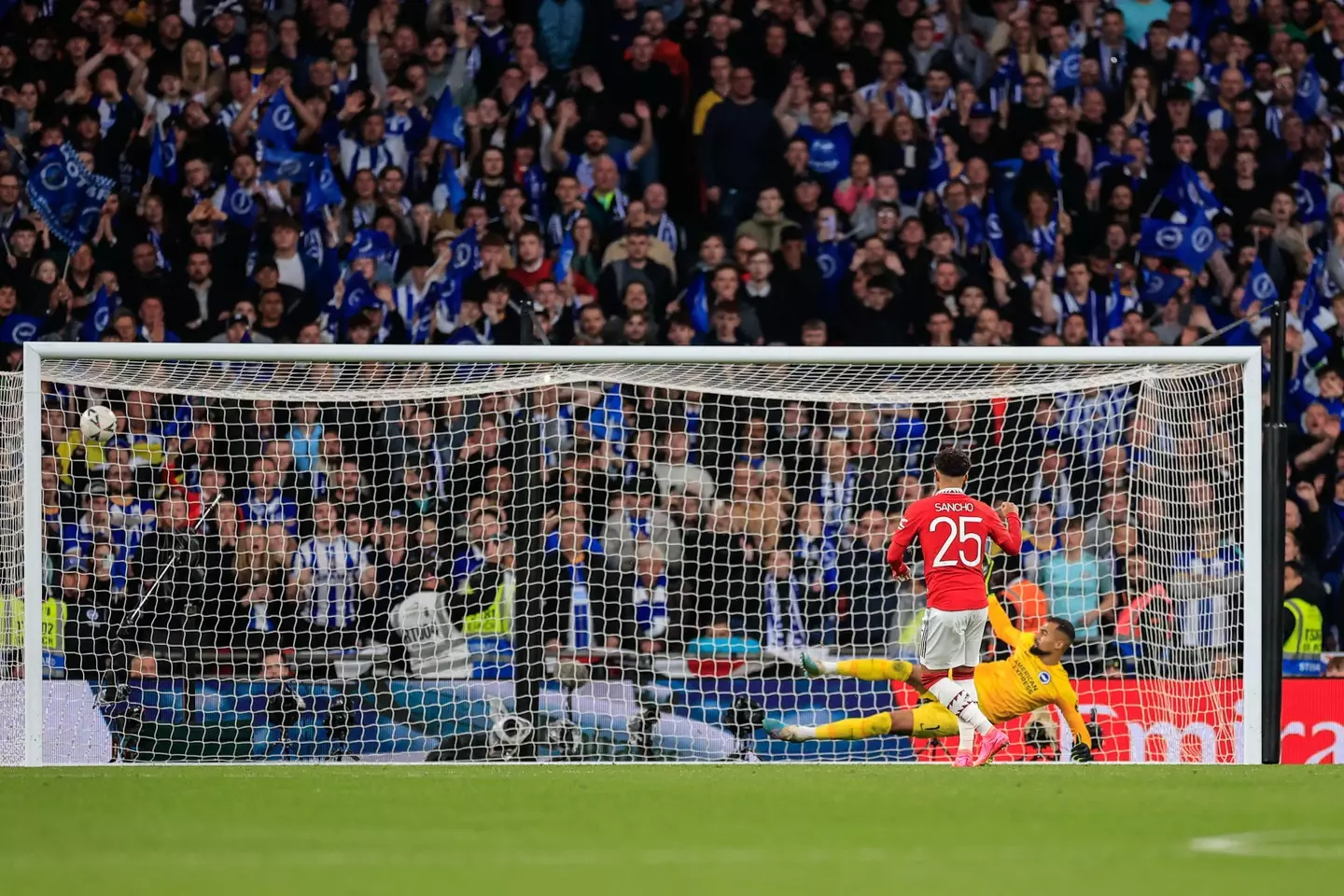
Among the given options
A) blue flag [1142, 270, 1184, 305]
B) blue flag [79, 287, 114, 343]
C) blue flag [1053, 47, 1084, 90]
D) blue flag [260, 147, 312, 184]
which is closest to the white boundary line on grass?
blue flag [1142, 270, 1184, 305]

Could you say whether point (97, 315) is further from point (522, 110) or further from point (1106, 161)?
point (1106, 161)

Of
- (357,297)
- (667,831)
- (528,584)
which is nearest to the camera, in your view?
(667,831)

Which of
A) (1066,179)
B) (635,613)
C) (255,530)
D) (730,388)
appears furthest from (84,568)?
(1066,179)

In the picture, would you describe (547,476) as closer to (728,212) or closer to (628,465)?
(628,465)

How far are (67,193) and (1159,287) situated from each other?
731 centimetres

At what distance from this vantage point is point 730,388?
33.9 feet

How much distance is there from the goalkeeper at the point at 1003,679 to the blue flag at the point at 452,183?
4993mm

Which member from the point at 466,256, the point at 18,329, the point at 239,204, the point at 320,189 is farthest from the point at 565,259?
the point at 18,329

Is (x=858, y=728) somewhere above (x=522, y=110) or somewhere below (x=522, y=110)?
below

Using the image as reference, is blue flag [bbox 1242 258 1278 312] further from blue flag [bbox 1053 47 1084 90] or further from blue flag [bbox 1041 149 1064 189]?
blue flag [bbox 1053 47 1084 90]

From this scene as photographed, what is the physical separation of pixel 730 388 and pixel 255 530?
2639mm

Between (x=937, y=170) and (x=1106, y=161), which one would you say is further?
(x=1106, y=161)

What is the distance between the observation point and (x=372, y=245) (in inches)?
501

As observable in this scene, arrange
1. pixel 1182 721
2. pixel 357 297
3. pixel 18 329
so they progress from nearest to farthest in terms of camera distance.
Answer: pixel 1182 721 → pixel 18 329 → pixel 357 297
